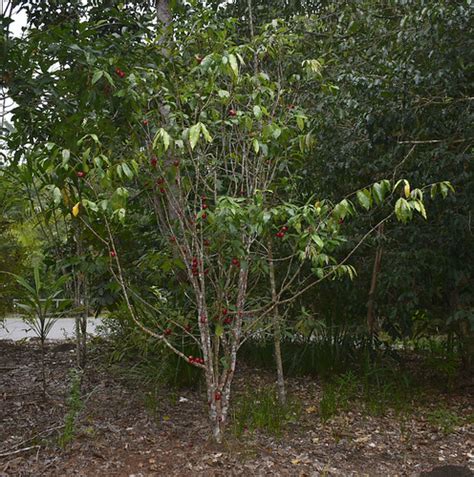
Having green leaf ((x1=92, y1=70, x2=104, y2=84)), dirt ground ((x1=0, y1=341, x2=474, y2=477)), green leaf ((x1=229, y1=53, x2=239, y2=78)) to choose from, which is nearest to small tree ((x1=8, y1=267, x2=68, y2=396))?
dirt ground ((x1=0, y1=341, x2=474, y2=477))

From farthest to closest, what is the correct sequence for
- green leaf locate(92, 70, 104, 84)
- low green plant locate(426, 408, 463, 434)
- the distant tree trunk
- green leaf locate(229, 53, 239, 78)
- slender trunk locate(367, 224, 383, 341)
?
slender trunk locate(367, 224, 383, 341) → the distant tree trunk → low green plant locate(426, 408, 463, 434) → green leaf locate(92, 70, 104, 84) → green leaf locate(229, 53, 239, 78)

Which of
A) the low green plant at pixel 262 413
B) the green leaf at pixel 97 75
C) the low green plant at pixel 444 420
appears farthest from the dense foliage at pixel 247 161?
the low green plant at pixel 444 420

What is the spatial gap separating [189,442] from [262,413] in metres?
0.58

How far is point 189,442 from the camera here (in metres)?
3.70

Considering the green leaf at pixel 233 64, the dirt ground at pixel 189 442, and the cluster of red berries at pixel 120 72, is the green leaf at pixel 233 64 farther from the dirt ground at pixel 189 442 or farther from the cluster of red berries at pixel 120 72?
the dirt ground at pixel 189 442

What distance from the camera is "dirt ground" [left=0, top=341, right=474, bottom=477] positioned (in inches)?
132

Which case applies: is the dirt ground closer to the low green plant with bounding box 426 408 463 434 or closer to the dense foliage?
the low green plant with bounding box 426 408 463 434

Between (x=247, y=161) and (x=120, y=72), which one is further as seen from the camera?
(x=247, y=161)

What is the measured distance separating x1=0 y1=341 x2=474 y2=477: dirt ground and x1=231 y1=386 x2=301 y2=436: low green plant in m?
0.07

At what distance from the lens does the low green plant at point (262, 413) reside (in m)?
3.96

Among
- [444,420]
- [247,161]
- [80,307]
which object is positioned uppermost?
[247,161]

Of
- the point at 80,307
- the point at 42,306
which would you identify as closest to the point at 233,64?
the point at 42,306

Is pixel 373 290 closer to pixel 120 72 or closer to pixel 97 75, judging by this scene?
pixel 120 72

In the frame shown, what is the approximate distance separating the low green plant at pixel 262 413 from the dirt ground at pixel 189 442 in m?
0.07
